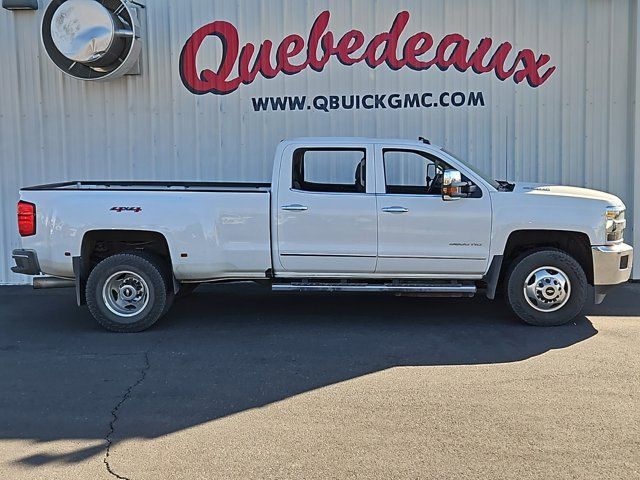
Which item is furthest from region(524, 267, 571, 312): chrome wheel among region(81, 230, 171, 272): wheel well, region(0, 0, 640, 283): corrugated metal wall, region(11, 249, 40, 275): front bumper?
region(11, 249, 40, 275): front bumper

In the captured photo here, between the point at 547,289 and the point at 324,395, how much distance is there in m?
3.14

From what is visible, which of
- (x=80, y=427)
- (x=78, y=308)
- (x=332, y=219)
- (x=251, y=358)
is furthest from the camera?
(x=78, y=308)

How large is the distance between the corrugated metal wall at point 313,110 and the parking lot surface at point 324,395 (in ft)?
9.66

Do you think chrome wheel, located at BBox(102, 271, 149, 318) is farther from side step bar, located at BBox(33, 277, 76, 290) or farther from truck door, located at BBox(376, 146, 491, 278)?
truck door, located at BBox(376, 146, 491, 278)

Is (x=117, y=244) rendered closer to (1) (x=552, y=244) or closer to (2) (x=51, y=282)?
(2) (x=51, y=282)

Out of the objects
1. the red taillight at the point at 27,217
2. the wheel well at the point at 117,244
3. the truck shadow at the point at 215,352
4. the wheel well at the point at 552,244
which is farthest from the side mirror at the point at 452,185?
the red taillight at the point at 27,217

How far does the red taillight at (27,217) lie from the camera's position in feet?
24.6

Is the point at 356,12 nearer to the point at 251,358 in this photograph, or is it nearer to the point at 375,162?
the point at 375,162

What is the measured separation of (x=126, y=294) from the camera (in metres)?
7.66

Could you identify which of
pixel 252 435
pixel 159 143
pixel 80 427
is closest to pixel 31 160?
pixel 159 143

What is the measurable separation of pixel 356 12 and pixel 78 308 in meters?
5.78

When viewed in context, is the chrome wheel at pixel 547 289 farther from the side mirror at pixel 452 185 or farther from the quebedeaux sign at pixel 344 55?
the quebedeaux sign at pixel 344 55

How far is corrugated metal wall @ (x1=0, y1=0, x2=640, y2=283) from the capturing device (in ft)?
34.1

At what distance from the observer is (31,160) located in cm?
1098
